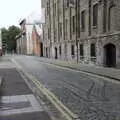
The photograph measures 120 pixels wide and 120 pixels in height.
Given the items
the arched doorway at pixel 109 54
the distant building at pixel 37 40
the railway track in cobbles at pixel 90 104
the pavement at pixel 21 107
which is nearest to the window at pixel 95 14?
the arched doorway at pixel 109 54

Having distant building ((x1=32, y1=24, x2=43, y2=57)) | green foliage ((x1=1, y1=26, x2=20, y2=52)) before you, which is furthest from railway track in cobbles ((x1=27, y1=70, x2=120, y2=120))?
green foliage ((x1=1, y1=26, x2=20, y2=52))

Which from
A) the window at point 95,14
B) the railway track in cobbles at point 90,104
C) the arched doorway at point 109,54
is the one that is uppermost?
the window at point 95,14

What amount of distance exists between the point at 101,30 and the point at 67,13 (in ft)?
48.9

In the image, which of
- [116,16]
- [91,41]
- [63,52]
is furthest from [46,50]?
[116,16]

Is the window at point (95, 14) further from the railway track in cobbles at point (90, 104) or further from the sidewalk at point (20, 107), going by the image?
the sidewalk at point (20, 107)

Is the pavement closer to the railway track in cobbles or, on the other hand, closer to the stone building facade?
the railway track in cobbles

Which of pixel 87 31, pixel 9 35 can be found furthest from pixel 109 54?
pixel 9 35

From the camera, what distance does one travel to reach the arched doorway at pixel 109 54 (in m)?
30.1

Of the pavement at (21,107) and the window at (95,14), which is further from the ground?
the window at (95,14)

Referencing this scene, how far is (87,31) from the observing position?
36438 mm

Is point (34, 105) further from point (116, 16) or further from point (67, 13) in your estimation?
point (67, 13)

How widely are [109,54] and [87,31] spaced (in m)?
5.94

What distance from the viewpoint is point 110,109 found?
10000 mm

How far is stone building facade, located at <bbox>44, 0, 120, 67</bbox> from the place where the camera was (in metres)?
29.6
